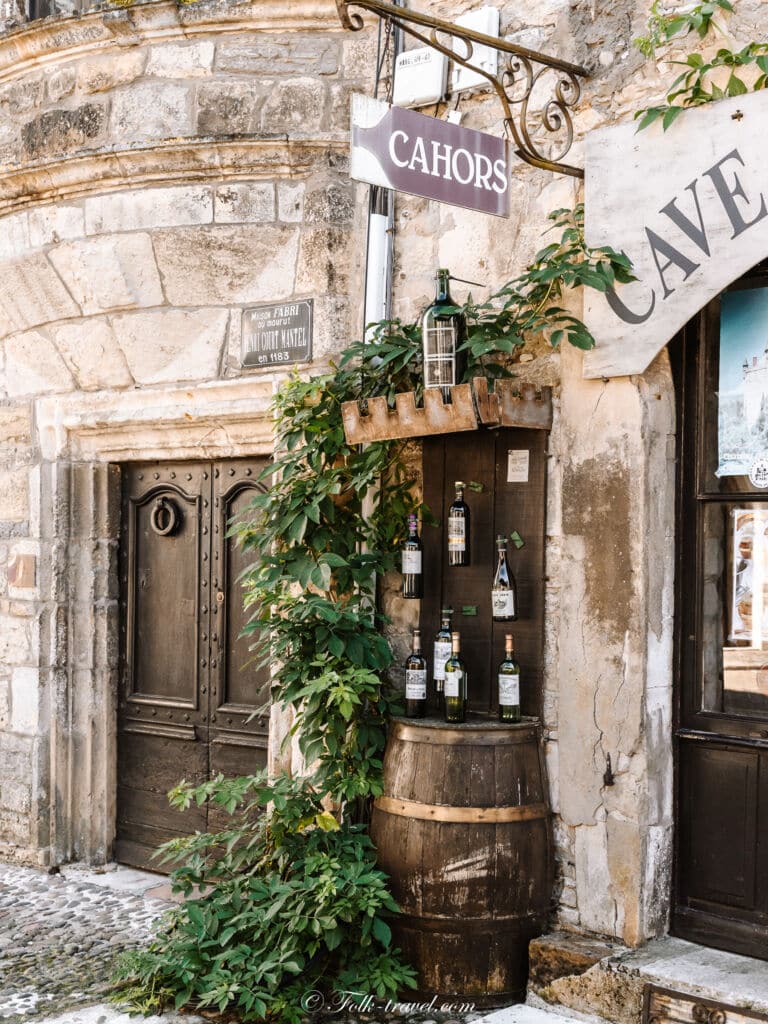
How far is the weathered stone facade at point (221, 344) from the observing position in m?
3.78

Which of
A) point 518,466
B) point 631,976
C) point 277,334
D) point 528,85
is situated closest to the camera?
point 631,976

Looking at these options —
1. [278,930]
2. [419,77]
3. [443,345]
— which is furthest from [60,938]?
[419,77]

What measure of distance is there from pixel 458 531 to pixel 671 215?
125cm

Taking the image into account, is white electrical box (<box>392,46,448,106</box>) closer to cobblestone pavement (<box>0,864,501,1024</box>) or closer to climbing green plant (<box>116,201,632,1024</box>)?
climbing green plant (<box>116,201,632,1024</box>)

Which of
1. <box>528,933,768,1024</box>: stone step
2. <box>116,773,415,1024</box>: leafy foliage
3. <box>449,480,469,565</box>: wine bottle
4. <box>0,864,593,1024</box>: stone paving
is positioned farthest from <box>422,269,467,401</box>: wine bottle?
<box>0,864,593,1024</box>: stone paving

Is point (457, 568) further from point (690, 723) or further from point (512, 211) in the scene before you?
point (512, 211)

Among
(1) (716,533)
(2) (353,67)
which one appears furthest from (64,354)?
(1) (716,533)

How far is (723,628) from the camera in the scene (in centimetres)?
377

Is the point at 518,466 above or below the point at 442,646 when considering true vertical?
above

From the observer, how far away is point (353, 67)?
4.72 metres

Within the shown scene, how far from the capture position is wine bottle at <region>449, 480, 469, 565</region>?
4.14 meters

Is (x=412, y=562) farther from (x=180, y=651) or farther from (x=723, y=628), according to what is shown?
(x=180, y=651)

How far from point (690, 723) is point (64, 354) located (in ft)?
10.5

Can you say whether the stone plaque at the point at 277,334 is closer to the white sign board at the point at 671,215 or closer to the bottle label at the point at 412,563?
the bottle label at the point at 412,563
